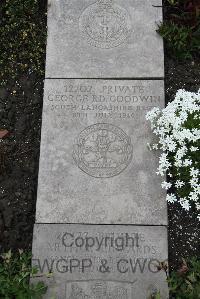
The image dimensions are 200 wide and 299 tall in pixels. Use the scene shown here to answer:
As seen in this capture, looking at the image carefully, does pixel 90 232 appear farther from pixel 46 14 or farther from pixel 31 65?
pixel 46 14

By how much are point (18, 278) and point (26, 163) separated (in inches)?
48.6

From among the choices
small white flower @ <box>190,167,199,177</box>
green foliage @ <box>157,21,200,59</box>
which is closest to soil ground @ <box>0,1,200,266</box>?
green foliage @ <box>157,21,200,59</box>

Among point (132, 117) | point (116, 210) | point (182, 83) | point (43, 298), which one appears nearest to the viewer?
point (43, 298)

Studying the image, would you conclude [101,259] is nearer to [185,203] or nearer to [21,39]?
[185,203]

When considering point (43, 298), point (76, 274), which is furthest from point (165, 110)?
point (43, 298)

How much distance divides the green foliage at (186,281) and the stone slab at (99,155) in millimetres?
469

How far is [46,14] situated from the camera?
5.15 meters

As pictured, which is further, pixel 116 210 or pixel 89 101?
pixel 89 101

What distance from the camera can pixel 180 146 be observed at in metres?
4.32

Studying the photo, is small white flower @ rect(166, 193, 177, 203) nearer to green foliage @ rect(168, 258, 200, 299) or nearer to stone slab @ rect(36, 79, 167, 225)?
stone slab @ rect(36, 79, 167, 225)

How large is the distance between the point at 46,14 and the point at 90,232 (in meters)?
2.54

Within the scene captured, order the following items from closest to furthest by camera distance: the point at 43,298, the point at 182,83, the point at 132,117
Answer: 1. the point at 43,298
2. the point at 132,117
3. the point at 182,83

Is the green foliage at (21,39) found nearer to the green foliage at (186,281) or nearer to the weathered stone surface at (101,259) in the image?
the weathered stone surface at (101,259)

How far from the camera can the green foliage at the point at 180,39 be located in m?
4.83
